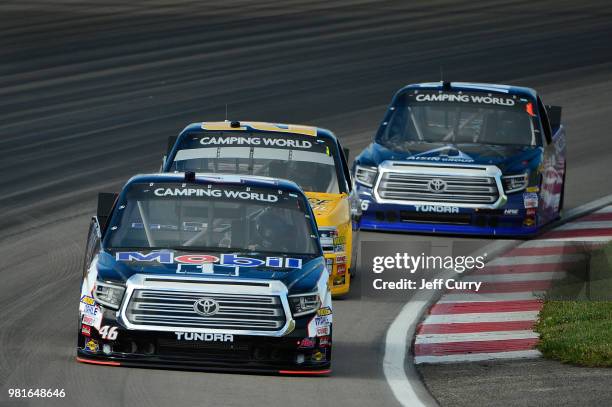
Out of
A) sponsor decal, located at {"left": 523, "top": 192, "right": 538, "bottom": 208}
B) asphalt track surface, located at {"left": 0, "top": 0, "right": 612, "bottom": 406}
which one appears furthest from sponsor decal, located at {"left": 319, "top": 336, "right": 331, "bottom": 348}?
sponsor decal, located at {"left": 523, "top": 192, "right": 538, "bottom": 208}

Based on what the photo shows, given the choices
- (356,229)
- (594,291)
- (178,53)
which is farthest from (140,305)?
(178,53)

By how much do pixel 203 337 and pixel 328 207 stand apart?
13.3 ft

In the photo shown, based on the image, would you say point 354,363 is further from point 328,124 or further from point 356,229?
point 328,124

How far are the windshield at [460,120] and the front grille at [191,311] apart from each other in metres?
8.03

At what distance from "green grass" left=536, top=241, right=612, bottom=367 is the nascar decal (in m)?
2.30

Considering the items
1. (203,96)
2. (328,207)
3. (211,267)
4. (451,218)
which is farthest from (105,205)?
(203,96)

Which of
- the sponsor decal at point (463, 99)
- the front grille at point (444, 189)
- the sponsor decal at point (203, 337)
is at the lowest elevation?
the front grille at point (444, 189)

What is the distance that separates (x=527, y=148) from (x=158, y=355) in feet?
28.5

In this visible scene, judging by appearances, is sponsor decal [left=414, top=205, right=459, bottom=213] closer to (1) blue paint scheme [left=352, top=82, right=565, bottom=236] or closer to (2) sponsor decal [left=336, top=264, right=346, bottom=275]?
(1) blue paint scheme [left=352, top=82, right=565, bottom=236]

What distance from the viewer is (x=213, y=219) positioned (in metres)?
12.0

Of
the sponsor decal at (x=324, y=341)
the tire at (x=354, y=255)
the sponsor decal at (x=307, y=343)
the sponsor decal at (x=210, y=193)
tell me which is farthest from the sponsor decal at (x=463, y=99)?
the sponsor decal at (x=307, y=343)

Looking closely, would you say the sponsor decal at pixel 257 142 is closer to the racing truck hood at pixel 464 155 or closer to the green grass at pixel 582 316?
the racing truck hood at pixel 464 155

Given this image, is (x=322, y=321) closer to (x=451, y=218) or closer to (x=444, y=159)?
(x=451, y=218)

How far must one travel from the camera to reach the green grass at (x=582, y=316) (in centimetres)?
1215
